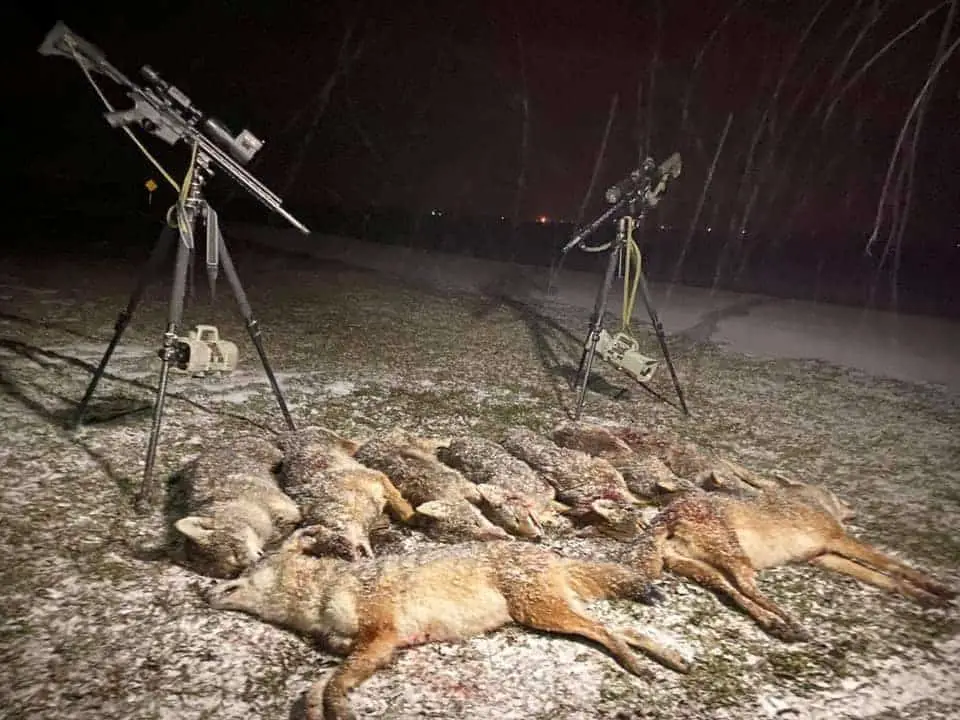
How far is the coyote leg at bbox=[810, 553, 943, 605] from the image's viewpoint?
3314 mm

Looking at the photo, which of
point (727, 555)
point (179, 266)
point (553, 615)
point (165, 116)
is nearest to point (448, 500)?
point (553, 615)

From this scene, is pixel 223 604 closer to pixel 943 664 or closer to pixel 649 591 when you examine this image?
pixel 649 591

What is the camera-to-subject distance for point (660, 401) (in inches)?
260

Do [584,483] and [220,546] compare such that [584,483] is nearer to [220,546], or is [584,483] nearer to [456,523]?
[456,523]

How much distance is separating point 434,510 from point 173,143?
2.49 metres

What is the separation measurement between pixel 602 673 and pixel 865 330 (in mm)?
9776

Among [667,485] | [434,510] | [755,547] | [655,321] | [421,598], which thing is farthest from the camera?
[655,321]

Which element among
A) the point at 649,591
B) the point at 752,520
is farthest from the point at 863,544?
the point at 649,591

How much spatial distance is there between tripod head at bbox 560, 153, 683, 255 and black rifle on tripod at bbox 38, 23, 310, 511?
8.83 feet

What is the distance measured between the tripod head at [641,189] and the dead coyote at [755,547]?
102 inches

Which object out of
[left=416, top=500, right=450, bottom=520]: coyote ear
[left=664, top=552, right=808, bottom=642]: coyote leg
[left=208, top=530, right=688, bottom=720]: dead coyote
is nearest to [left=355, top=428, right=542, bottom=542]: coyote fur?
[left=416, top=500, right=450, bottom=520]: coyote ear

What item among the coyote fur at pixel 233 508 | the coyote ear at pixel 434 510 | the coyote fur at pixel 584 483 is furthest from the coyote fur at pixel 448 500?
the coyote fur at pixel 233 508

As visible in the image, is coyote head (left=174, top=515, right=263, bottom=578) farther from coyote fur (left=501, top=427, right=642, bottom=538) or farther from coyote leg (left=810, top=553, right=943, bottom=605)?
coyote leg (left=810, top=553, right=943, bottom=605)

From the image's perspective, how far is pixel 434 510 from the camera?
352 cm
